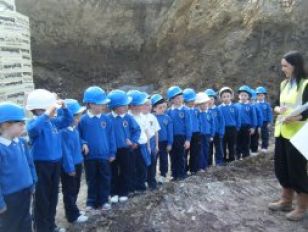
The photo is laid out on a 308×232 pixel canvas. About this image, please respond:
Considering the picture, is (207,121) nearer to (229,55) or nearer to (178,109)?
(178,109)

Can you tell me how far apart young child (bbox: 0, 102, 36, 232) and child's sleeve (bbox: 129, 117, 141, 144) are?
7.73 feet

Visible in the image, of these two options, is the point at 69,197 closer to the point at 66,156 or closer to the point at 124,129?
the point at 66,156

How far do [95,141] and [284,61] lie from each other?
2.59 metres

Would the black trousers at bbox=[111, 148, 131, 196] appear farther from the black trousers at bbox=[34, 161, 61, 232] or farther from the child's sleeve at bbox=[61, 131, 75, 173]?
the black trousers at bbox=[34, 161, 61, 232]

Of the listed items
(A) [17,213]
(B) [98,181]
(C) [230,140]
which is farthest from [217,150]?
(A) [17,213]

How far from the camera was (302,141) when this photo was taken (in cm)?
421

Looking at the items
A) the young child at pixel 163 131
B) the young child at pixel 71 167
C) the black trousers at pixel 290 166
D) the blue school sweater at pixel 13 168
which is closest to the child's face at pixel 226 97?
the young child at pixel 163 131

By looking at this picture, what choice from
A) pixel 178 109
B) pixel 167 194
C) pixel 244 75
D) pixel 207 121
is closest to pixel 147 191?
pixel 167 194

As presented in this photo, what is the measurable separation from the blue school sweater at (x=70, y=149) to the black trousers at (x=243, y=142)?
519 centimetres

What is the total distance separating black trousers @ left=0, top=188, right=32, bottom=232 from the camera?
3846 millimetres

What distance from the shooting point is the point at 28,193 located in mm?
4031

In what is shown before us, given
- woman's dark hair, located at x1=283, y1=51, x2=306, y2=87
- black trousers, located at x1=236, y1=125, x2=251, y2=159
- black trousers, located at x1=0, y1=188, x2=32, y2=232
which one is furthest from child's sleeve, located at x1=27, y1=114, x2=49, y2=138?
black trousers, located at x1=236, y1=125, x2=251, y2=159

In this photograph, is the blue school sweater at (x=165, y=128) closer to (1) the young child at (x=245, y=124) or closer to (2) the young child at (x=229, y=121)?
(2) the young child at (x=229, y=121)

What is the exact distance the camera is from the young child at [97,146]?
555 centimetres
